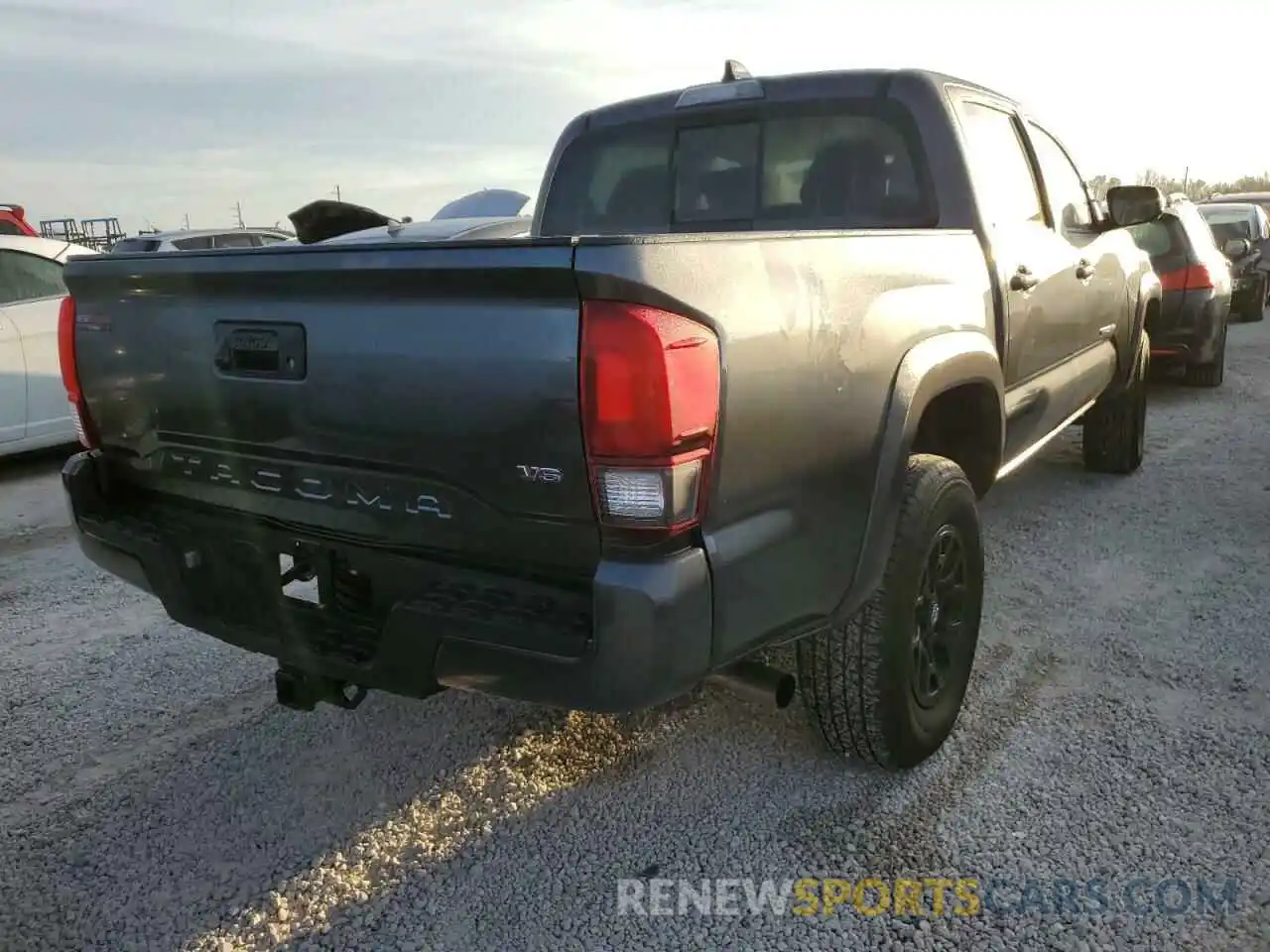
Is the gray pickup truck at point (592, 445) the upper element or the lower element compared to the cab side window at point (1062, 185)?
lower

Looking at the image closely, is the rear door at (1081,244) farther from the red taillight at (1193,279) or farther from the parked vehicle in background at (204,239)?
the parked vehicle in background at (204,239)

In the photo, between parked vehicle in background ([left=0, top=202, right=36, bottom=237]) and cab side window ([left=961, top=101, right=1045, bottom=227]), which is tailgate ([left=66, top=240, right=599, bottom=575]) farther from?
parked vehicle in background ([left=0, top=202, right=36, bottom=237])

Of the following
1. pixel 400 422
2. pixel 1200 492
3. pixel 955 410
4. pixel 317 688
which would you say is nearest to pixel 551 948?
pixel 317 688

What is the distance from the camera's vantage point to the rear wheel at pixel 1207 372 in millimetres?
8206

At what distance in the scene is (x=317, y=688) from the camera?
94.0 inches

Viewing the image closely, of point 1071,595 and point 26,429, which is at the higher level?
point 26,429

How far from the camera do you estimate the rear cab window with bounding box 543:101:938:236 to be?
3322mm

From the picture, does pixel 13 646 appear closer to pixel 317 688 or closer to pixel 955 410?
pixel 317 688

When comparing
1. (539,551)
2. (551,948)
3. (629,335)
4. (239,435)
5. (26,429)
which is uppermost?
(629,335)

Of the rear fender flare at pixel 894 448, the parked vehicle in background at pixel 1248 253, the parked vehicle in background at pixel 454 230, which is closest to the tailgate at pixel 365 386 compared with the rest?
the rear fender flare at pixel 894 448

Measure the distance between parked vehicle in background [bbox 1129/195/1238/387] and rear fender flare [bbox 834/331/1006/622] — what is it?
20.2ft

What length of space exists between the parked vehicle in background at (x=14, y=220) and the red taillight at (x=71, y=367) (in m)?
7.16

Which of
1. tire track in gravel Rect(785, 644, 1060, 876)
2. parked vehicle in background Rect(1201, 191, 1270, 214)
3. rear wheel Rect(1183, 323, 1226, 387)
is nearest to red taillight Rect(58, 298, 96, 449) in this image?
tire track in gravel Rect(785, 644, 1060, 876)

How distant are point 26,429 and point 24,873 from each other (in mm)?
4919
